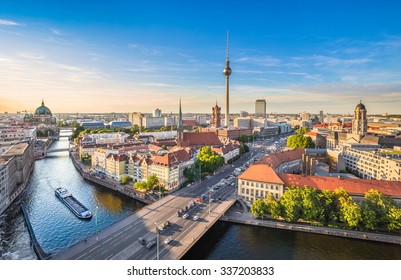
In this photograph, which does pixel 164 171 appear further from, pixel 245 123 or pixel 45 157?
pixel 245 123

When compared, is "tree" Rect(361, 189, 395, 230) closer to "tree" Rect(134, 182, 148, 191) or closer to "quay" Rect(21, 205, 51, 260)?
"tree" Rect(134, 182, 148, 191)

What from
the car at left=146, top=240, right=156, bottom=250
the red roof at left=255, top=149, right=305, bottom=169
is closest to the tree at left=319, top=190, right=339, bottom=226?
the red roof at left=255, top=149, right=305, bottom=169

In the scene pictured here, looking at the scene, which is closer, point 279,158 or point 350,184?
point 350,184

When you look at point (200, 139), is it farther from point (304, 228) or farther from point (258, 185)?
point (304, 228)

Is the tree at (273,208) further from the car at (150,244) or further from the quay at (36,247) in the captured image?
the quay at (36,247)

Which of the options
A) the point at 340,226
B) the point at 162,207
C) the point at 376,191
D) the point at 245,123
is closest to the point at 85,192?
the point at 162,207

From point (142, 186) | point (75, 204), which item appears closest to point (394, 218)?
point (142, 186)
